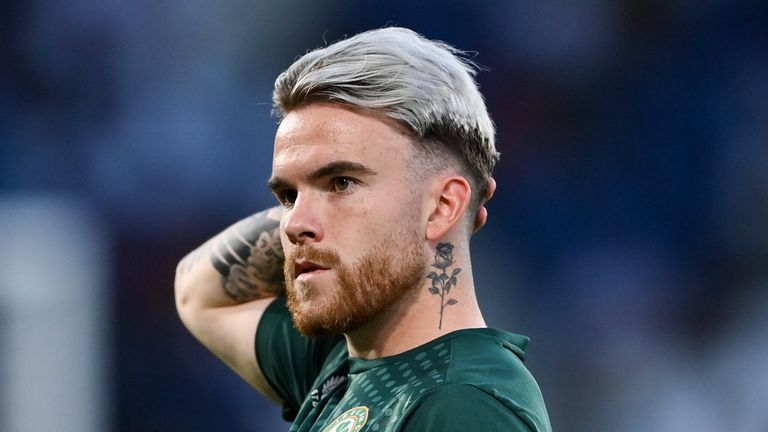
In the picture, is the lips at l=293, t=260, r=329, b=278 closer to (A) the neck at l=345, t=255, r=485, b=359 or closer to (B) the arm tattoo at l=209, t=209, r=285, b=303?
(A) the neck at l=345, t=255, r=485, b=359

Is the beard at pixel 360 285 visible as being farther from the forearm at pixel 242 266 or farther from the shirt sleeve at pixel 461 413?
the forearm at pixel 242 266

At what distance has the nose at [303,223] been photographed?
82.0 inches

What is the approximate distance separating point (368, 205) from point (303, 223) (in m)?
0.14

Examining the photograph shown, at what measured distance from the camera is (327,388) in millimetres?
2406

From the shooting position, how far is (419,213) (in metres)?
2.10

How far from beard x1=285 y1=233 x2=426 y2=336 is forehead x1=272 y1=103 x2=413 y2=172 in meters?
0.17

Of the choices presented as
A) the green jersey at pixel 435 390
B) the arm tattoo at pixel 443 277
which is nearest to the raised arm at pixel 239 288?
the green jersey at pixel 435 390

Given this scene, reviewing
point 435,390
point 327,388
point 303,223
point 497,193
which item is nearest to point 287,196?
point 303,223

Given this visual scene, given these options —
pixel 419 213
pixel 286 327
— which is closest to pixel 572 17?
pixel 286 327

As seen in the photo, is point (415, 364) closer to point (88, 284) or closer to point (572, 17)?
point (88, 284)

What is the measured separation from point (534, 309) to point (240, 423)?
57.2 inches

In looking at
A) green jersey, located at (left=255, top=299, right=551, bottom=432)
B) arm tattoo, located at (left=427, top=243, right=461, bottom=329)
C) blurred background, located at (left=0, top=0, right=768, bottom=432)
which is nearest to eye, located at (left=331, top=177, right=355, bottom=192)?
arm tattoo, located at (left=427, top=243, right=461, bottom=329)

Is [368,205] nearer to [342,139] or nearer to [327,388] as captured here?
[342,139]

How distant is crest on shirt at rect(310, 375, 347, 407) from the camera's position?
238 centimetres
